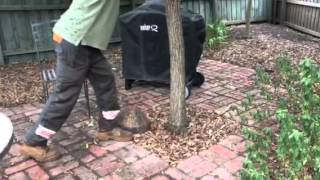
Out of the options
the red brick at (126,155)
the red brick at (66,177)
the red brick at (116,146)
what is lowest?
the red brick at (66,177)

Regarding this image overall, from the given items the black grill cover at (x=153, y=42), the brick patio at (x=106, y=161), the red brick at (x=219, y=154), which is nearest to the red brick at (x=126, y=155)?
the brick patio at (x=106, y=161)

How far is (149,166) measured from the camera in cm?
296

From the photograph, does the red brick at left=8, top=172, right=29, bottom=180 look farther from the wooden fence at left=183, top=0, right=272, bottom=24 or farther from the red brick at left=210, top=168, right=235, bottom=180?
the wooden fence at left=183, top=0, right=272, bottom=24

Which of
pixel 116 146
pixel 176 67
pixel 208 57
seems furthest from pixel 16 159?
pixel 208 57

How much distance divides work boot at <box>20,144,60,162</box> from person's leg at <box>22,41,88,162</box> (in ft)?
0.06

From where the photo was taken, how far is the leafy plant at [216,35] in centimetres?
689

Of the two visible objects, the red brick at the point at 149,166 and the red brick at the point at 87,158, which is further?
the red brick at the point at 87,158

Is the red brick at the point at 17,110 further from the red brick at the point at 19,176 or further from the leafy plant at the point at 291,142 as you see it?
the leafy plant at the point at 291,142

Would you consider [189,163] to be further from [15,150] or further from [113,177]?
[15,150]

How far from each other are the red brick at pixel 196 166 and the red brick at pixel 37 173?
0.98 m

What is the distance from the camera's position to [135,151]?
10.5 ft

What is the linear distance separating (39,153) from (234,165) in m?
1.47

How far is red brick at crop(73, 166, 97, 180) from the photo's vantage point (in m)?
2.85

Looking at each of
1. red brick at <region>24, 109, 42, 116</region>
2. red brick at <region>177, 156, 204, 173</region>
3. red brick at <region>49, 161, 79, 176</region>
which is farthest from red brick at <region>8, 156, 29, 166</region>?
red brick at <region>177, 156, 204, 173</region>
